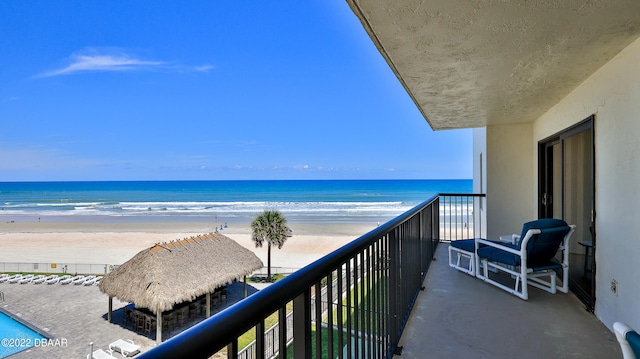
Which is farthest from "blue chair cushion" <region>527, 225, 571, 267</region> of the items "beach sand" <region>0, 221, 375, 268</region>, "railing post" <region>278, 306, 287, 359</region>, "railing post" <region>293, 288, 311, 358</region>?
"beach sand" <region>0, 221, 375, 268</region>

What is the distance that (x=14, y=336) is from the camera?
8.06 m

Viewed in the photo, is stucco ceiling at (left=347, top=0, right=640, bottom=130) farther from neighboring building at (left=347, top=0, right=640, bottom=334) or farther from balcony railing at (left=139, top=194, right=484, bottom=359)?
balcony railing at (left=139, top=194, right=484, bottom=359)

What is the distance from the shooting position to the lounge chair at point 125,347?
6798mm

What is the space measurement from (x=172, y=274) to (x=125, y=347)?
1.91 meters

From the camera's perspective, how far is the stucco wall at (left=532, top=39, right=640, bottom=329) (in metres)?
2.35

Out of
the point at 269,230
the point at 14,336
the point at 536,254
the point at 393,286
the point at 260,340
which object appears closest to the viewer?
the point at 260,340

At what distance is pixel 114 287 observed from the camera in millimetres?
8484

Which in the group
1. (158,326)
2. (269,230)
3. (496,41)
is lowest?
(158,326)

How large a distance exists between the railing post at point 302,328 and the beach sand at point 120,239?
11.7 m

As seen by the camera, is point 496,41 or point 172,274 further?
point 172,274

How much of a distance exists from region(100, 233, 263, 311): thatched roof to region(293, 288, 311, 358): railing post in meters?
8.12

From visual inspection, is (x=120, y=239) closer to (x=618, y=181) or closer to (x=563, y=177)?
(x=563, y=177)

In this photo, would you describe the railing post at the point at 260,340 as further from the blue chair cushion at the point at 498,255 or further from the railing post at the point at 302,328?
the blue chair cushion at the point at 498,255

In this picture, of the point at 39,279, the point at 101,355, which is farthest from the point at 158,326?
the point at 39,279
